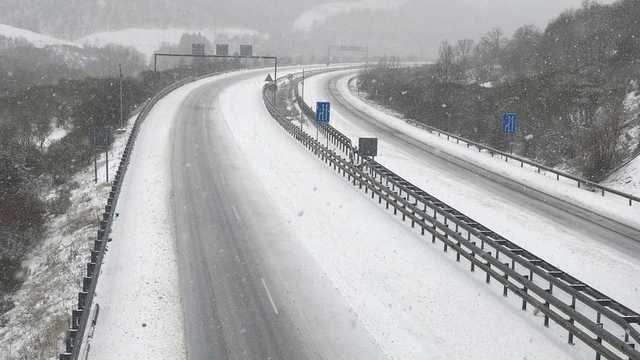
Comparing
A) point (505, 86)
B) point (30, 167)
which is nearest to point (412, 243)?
point (30, 167)

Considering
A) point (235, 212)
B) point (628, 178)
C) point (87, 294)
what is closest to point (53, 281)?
point (235, 212)

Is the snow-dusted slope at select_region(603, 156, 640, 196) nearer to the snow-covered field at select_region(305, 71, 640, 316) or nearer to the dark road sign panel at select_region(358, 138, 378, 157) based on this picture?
the snow-covered field at select_region(305, 71, 640, 316)

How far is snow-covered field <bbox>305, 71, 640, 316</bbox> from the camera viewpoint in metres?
21.2

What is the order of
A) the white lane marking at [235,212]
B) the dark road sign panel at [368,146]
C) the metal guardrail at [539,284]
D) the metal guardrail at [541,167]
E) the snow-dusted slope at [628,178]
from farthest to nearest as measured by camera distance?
1. the snow-dusted slope at [628,178]
2. the dark road sign panel at [368,146]
3. the metal guardrail at [541,167]
4. the white lane marking at [235,212]
5. the metal guardrail at [539,284]

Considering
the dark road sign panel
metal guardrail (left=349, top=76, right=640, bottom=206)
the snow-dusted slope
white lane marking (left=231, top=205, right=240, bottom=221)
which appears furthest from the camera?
the snow-dusted slope

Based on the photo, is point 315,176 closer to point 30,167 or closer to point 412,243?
point 412,243

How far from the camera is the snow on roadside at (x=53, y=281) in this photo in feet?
59.0

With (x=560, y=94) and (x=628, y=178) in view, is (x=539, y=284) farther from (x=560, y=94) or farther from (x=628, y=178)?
(x=560, y=94)

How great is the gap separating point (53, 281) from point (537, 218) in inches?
739

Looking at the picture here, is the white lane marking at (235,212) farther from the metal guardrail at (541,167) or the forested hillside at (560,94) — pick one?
the forested hillside at (560,94)

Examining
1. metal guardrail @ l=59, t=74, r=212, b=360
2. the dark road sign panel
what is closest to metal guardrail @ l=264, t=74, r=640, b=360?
the dark road sign panel

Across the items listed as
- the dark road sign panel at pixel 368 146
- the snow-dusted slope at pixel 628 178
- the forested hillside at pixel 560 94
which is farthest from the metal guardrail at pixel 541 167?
the dark road sign panel at pixel 368 146

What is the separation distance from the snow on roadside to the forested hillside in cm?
2722

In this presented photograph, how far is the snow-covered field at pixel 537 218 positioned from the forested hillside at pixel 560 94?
614 centimetres
